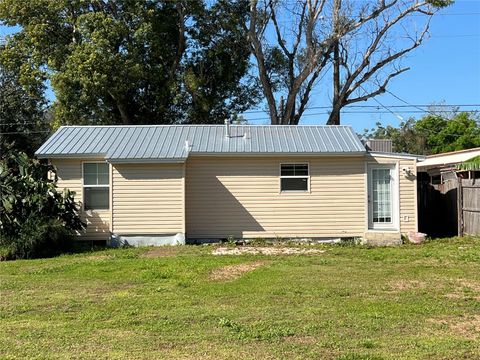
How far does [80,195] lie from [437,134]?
135 feet

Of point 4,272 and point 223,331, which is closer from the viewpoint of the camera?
point 223,331

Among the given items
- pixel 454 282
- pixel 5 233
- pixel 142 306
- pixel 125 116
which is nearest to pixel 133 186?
pixel 5 233

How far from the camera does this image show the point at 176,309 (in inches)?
259

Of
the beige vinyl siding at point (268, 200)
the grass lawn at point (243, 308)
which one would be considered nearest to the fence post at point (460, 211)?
the beige vinyl siding at point (268, 200)

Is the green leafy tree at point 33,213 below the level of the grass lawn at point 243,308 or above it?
above

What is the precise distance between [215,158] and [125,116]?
11112 mm

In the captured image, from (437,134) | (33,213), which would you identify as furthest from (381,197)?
(437,134)

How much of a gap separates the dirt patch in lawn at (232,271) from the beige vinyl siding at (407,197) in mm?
5628

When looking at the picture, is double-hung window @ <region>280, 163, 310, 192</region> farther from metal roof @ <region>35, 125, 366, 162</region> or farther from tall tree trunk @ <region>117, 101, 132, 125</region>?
tall tree trunk @ <region>117, 101, 132, 125</region>

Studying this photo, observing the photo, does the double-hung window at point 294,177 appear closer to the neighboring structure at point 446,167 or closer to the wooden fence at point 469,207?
the wooden fence at point 469,207

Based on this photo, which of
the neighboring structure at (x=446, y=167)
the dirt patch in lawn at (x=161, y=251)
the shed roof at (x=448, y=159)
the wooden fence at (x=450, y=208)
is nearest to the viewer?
the dirt patch in lawn at (x=161, y=251)

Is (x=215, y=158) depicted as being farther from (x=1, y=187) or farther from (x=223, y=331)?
(x=223, y=331)

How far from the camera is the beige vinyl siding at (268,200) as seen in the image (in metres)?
14.6

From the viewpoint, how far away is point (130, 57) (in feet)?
73.5
